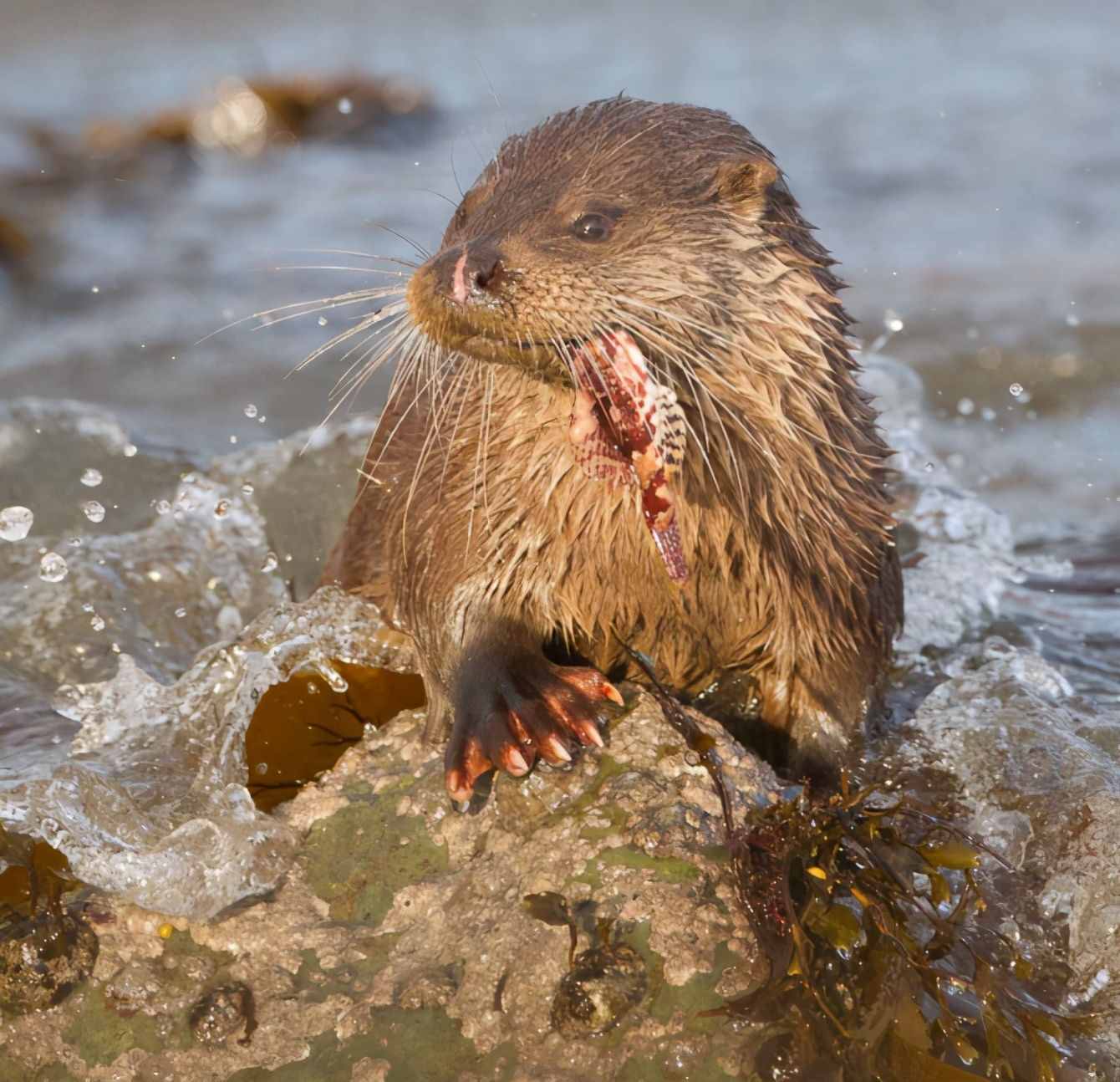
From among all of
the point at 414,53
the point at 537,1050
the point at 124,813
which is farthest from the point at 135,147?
the point at 537,1050

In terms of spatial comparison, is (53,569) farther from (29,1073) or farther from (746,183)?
(746,183)

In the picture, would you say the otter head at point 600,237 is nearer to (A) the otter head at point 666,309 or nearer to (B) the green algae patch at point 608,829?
(A) the otter head at point 666,309

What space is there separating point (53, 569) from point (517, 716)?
1.80 meters

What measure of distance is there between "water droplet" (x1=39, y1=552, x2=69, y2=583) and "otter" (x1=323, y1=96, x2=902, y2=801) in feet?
4.28

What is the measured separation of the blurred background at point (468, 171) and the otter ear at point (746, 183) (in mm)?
2762

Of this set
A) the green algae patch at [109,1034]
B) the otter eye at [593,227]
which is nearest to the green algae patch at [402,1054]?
the green algae patch at [109,1034]

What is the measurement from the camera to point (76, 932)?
2260mm

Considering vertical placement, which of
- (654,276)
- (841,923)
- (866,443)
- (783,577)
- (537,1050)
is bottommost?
(537,1050)

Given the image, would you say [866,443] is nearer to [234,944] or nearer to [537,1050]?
[537,1050]

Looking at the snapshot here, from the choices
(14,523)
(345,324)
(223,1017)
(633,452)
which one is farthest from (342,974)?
(345,324)

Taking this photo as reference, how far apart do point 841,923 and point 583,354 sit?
88cm

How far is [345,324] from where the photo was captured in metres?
6.87

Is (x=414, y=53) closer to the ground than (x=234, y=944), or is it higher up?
higher up

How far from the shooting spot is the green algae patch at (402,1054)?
2.04m
